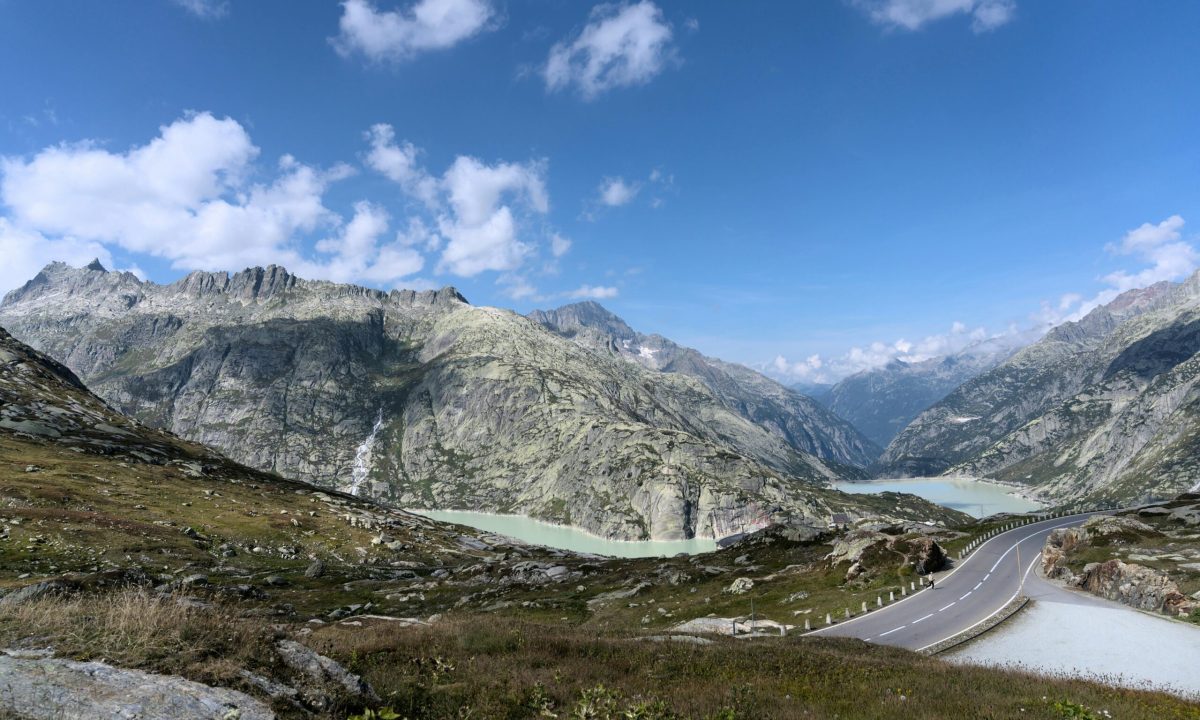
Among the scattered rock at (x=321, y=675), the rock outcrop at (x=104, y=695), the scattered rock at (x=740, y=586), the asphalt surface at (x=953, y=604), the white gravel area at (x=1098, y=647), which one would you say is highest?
the rock outcrop at (x=104, y=695)

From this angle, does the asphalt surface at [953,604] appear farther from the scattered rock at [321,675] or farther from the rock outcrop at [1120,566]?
the scattered rock at [321,675]

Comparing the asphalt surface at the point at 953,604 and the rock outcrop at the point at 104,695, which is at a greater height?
the rock outcrop at the point at 104,695

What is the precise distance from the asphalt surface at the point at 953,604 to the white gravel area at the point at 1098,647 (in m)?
2.50

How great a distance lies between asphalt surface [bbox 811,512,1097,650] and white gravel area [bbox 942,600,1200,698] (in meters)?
2.50

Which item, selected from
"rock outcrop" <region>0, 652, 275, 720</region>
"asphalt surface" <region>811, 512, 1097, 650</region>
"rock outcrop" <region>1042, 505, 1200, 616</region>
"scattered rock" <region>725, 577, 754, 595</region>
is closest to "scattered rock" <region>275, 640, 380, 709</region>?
"rock outcrop" <region>0, 652, 275, 720</region>

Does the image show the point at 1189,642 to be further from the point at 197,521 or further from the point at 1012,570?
the point at 197,521

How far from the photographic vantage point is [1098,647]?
3089 cm

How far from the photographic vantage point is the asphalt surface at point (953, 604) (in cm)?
3516

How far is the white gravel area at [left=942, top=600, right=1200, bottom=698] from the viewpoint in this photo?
86.0ft

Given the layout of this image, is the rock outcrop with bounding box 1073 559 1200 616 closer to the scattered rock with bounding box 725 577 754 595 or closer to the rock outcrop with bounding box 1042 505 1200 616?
the rock outcrop with bounding box 1042 505 1200 616

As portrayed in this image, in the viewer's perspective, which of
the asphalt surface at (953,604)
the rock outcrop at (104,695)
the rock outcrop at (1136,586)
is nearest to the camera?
the rock outcrop at (104,695)

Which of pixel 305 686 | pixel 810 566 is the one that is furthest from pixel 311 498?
pixel 305 686

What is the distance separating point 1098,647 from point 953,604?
450 inches

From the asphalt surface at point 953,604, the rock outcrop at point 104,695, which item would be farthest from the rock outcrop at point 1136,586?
the rock outcrop at point 104,695
